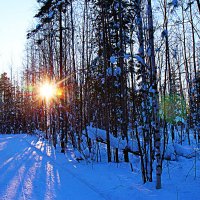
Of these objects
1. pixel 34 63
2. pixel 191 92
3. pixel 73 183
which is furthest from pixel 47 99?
pixel 73 183

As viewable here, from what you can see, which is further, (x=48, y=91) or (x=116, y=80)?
(x=48, y=91)

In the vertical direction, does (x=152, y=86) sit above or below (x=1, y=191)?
above

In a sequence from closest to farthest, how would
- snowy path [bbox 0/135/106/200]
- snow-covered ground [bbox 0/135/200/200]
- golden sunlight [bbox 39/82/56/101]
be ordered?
snow-covered ground [bbox 0/135/200/200] < snowy path [bbox 0/135/106/200] < golden sunlight [bbox 39/82/56/101]

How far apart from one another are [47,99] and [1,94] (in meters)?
32.6

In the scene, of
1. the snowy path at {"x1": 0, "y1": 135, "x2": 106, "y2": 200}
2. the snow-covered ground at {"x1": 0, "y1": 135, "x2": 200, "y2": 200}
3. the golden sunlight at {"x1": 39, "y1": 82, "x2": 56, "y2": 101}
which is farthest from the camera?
the golden sunlight at {"x1": 39, "y1": 82, "x2": 56, "y2": 101}

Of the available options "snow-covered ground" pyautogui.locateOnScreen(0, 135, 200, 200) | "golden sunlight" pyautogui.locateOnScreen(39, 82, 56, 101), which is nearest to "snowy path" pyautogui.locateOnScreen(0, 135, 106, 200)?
"snow-covered ground" pyautogui.locateOnScreen(0, 135, 200, 200)

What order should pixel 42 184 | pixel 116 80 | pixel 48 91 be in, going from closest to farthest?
pixel 42 184 < pixel 116 80 < pixel 48 91

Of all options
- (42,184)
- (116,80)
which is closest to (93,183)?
(42,184)

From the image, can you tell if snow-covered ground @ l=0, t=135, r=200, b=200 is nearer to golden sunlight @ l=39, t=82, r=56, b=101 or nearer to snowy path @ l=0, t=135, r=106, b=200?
snowy path @ l=0, t=135, r=106, b=200

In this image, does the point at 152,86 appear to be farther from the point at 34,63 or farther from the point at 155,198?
the point at 34,63

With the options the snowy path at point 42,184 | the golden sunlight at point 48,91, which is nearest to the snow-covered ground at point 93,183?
the snowy path at point 42,184

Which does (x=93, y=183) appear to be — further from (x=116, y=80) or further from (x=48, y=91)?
(x=48, y=91)

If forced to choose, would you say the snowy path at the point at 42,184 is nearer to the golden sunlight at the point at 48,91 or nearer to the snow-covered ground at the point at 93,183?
the snow-covered ground at the point at 93,183

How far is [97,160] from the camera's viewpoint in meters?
11.4
